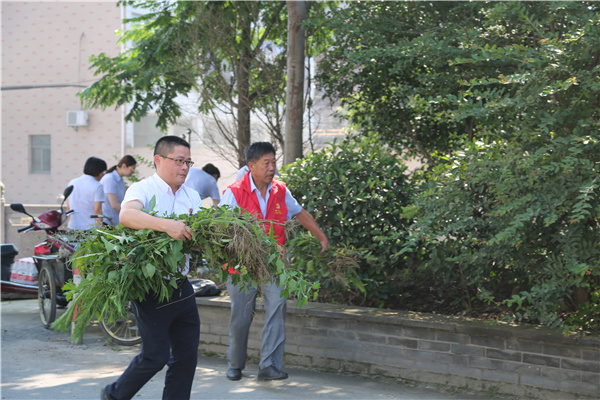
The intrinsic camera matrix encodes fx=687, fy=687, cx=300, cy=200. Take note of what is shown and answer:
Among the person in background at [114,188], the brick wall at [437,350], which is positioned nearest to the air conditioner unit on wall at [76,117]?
the person in background at [114,188]

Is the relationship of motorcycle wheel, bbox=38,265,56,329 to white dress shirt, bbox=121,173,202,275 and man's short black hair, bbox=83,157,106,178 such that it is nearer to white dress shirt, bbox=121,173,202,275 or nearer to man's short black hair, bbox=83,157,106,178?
man's short black hair, bbox=83,157,106,178

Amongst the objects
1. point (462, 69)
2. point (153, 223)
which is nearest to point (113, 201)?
point (462, 69)

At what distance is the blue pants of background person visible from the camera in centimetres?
410

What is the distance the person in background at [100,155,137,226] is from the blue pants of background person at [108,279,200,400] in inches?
180

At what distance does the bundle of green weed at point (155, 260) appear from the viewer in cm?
378

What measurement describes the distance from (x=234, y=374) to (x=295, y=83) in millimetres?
3919

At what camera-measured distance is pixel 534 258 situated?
535 cm

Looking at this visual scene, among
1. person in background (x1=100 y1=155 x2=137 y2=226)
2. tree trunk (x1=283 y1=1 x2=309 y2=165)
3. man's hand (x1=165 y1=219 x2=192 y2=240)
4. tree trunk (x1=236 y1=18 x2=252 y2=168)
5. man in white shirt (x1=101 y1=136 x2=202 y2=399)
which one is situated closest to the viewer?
man's hand (x1=165 y1=219 x2=192 y2=240)

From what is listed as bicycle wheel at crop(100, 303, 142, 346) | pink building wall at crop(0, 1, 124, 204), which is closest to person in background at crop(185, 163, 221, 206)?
bicycle wheel at crop(100, 303, 142, 346)

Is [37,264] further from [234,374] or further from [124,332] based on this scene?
[234,374]

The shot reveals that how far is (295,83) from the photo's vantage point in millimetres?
8461

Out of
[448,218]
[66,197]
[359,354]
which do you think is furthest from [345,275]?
[66,197]

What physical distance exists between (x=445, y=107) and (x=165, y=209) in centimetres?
453

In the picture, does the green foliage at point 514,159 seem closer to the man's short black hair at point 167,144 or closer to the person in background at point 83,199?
the man's short black hair at point 167,144
